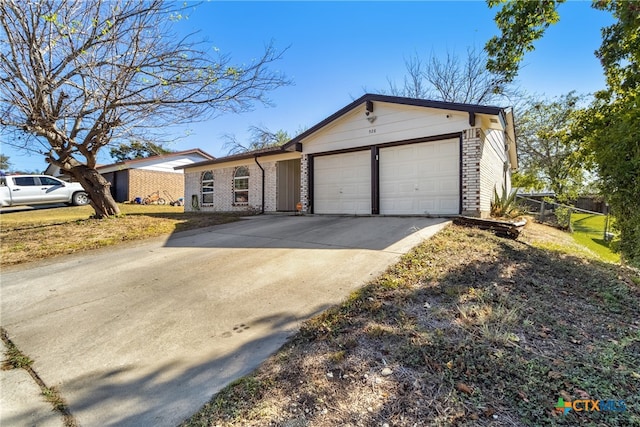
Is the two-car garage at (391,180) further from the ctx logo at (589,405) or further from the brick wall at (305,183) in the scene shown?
the ctx logo at (589,405)

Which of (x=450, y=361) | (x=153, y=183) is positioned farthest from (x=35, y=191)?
(x=450, y=361)

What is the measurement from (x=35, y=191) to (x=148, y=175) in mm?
8309

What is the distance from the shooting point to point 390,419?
73.7 inches

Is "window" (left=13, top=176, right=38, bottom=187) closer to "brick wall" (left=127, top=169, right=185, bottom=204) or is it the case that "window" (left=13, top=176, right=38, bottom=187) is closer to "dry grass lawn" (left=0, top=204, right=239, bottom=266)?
"brick wall" (left=127, top=169, right=185, bottom=204)

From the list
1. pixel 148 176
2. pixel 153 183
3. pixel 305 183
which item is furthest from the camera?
pixel 153 183

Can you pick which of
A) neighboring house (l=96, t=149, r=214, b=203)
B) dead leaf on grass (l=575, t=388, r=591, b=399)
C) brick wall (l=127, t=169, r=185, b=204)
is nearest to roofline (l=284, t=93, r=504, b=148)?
dead leaf on grass (l=575, t=388, r=591, b=399)

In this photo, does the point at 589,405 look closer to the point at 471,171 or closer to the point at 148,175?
the point at 471,171

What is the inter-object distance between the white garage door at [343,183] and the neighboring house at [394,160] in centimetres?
3

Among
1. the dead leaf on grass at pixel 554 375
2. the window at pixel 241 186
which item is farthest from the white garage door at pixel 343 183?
the dead leaf on grass at pixel 554 375

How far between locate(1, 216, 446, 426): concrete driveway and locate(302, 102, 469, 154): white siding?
356cm

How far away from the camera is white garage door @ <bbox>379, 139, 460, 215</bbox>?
8.43m

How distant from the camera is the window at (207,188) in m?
15.6

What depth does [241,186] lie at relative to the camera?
14.4 meters

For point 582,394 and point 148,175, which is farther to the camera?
point 148,175
